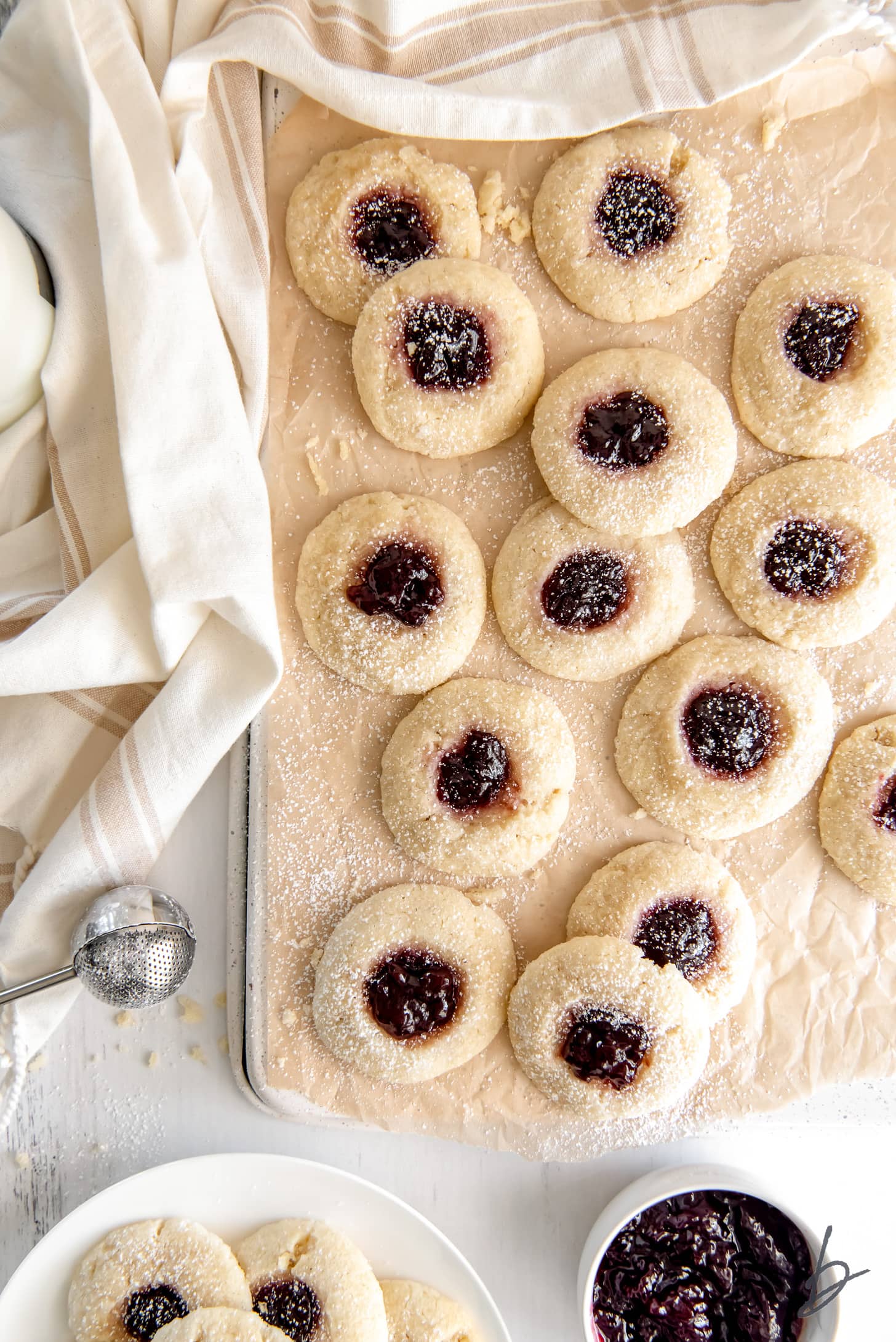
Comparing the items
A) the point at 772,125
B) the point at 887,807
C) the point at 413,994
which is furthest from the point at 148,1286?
the point at 772,125

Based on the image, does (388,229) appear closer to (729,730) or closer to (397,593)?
(397,593)

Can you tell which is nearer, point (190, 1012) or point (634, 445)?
point (634, 445)

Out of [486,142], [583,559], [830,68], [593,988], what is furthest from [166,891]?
[830,68]

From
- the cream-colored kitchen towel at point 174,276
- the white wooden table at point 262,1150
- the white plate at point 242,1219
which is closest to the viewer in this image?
the cream-colored kitchen towel at point 174,276

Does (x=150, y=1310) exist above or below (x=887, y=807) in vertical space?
below

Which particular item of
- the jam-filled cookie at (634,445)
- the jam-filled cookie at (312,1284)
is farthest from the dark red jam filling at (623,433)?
the jam-filled cookie at (312,1284)

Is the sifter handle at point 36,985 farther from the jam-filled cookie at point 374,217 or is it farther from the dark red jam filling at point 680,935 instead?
the jam-filled cookie at point 374,217

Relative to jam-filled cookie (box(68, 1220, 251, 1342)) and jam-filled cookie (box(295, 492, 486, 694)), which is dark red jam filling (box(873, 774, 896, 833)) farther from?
jam-filled cookie (box(68, 1220, 251, 1342))
